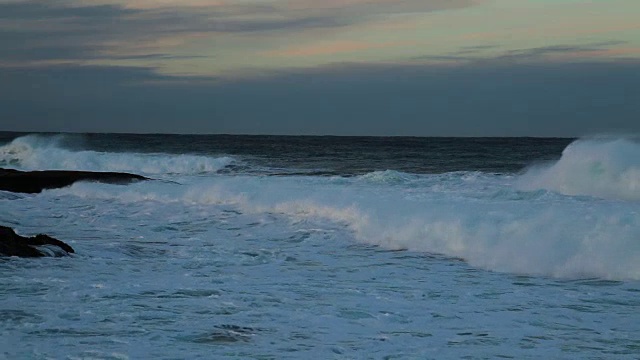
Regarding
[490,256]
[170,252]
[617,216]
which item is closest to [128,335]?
[170,252]

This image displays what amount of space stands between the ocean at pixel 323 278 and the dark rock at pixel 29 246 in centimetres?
27

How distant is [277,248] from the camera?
12.8 m

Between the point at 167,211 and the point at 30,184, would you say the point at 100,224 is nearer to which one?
the point at 167,211

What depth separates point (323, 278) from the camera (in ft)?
33.2

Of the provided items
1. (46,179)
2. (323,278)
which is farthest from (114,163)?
(323,278)

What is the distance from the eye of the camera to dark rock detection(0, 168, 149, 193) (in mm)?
22831

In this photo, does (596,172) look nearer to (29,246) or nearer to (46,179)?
(46,179)

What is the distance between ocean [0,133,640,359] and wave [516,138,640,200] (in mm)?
1616

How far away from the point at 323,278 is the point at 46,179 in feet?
51.0

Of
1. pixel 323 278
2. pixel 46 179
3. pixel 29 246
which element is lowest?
pixel 323 278

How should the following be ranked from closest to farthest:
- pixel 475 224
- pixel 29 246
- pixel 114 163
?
1. pixel 29 246
2. pixel 475 224
3. pixel 114 163

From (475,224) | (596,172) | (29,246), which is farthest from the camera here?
(596,172)

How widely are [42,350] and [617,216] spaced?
8742mm

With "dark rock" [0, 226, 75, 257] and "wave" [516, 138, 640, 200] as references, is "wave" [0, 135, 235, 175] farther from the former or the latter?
"dark rock" [0, 226, 75, 257]
